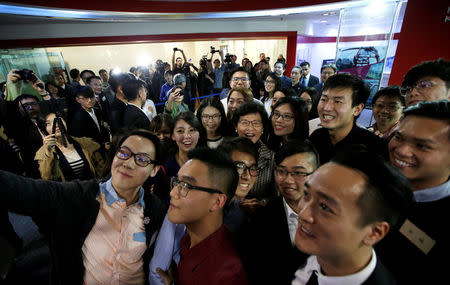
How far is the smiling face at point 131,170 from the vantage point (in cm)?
163

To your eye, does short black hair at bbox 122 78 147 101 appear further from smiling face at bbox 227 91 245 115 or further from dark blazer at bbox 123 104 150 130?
smiling face at bbox 227 91 245 115

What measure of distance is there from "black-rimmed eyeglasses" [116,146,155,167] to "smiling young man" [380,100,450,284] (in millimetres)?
1894

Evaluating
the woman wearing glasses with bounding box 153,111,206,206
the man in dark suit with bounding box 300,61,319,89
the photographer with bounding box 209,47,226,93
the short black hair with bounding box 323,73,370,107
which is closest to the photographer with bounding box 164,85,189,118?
the woman wearing glasses with bounding box 153,111,206,206

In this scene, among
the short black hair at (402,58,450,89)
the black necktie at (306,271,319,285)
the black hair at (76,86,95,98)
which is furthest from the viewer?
the black hair at (76,86,95,98)

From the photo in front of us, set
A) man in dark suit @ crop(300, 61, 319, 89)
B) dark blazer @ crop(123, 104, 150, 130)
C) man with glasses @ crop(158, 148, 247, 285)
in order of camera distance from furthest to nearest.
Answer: man in dark suit @ crop(300, 61, 319, 89) → dark blazer @ crop(123, 104, 150, 130) → man with glasses @ crop(158, 148, 247, 285)

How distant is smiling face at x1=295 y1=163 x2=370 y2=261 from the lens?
2.89 feet

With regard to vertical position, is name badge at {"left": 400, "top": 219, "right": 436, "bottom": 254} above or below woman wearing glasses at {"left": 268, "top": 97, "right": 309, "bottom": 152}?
below

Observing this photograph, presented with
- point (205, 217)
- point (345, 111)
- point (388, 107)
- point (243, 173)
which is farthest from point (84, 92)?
point (388, 107)

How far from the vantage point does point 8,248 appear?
87 cm

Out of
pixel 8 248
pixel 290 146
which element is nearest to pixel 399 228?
pixel 290 146

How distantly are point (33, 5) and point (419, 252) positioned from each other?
4370 millimetres

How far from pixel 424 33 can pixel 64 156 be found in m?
5.72

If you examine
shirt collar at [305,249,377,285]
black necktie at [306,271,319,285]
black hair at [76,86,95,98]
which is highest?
black hair at [76,86,95,98]

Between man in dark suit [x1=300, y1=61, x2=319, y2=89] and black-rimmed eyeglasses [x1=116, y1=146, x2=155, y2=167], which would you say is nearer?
black-rimmed eyeglasses [x1=116, y1=146, x2=155, y2=167]
